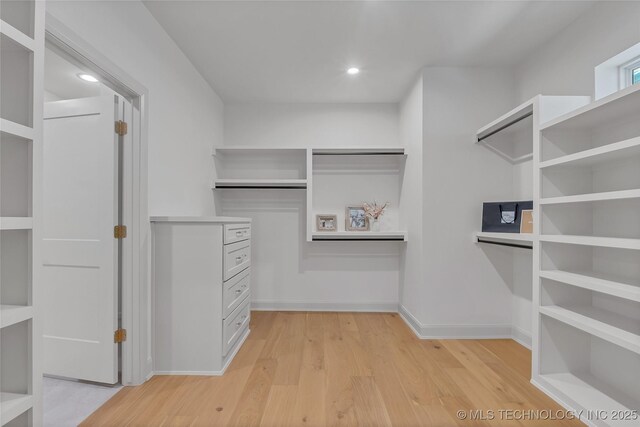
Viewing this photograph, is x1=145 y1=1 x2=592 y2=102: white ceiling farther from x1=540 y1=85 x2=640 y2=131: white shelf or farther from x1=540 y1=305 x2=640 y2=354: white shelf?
x1=540 y1=305 x2=640 y2=354: white shelf

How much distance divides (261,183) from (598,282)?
2.84 m

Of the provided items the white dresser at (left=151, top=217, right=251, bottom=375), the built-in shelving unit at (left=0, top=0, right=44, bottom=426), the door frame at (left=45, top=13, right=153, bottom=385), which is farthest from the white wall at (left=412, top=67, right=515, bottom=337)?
the built-in shelving unit at (left=0, top=0, right=44, bottom=426)

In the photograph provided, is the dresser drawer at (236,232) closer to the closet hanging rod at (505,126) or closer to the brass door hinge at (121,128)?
the brass door hinge at (121,128)

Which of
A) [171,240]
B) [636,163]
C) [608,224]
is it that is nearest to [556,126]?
[636,163]

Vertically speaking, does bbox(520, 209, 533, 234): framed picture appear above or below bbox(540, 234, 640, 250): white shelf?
above

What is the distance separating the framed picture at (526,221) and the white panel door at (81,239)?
9.48ft

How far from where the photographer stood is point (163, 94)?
232 centimetres

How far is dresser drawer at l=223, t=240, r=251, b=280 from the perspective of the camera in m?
2.27

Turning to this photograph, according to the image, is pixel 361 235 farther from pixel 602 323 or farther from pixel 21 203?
pixel 21 203

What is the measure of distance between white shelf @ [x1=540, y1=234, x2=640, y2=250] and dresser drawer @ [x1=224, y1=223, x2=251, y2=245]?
2104 millimetres

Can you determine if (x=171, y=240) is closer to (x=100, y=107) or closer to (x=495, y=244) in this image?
(x=100, y=107)

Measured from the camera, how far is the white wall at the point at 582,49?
1.84 metres

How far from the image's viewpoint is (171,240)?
216 cm

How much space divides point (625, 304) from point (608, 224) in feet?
1.55
